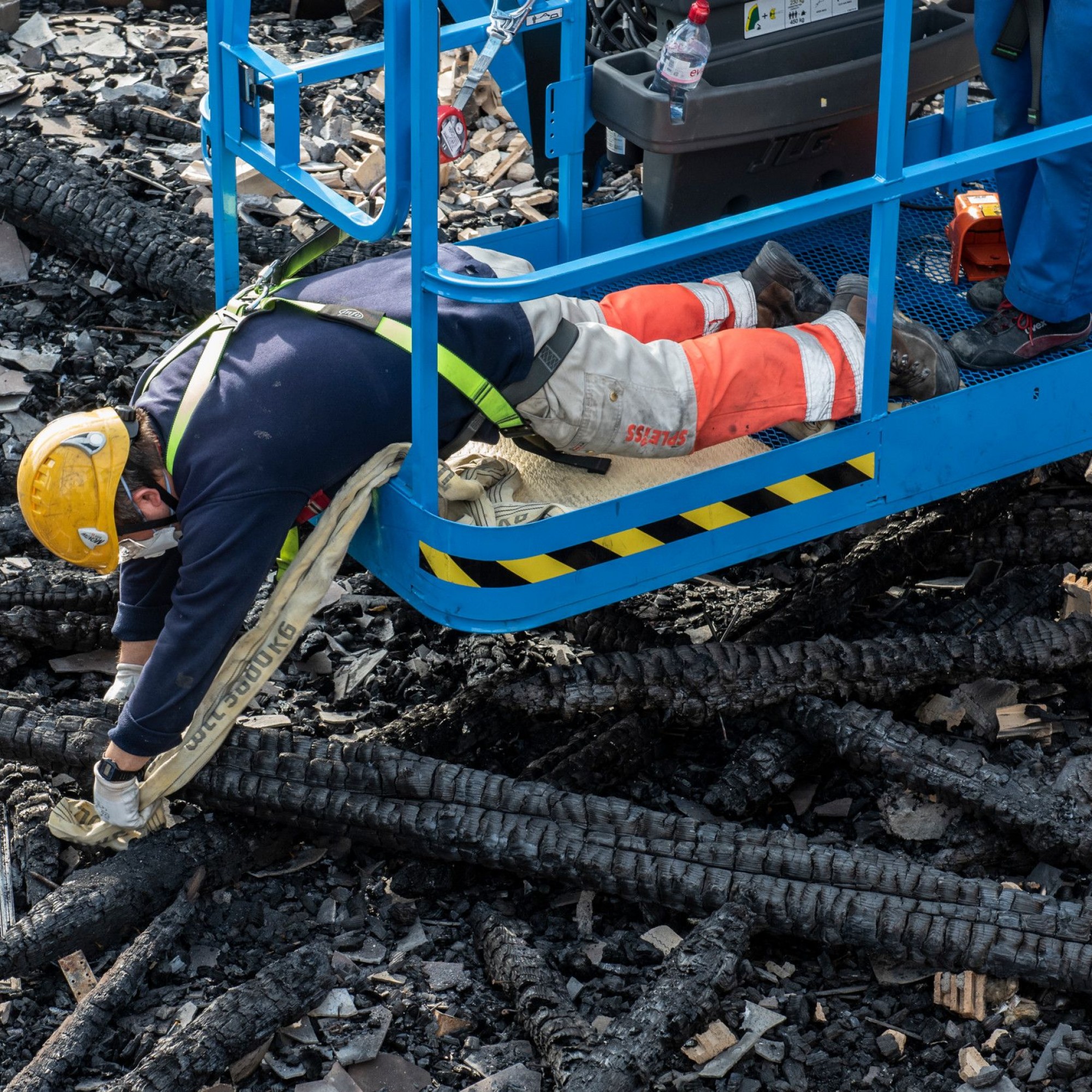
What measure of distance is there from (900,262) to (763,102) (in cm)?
84

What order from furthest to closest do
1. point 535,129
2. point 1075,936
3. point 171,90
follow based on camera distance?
1. point 171,90
2. point 535,129
3. point 1075,936

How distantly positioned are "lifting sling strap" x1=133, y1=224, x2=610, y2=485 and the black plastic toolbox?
0.96 m

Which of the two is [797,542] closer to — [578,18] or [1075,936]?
[1075,936]

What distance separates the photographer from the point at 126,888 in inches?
157

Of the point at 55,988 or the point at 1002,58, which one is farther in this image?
the point at 1002,58

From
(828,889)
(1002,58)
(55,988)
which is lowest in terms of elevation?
(55,988)

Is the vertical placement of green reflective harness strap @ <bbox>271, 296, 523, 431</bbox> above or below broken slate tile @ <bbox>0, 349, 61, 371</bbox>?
above

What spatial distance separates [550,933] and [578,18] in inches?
106

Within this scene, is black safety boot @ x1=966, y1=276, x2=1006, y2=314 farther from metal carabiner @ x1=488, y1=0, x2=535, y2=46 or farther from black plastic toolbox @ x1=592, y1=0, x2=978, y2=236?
metal carabiner @ x1=488, y1=0, x2=535, y2=46

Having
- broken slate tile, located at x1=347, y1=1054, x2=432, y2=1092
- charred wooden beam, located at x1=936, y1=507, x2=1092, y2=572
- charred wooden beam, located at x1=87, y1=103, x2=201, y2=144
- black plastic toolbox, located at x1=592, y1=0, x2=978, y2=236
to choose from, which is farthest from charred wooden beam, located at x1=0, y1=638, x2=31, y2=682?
charred wooden beam, located at x1=87, y1=103, x2=201, y2=144

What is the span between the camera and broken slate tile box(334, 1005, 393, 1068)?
3.73 meters

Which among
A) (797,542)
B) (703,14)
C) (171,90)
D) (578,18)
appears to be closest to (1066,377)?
(797,542)

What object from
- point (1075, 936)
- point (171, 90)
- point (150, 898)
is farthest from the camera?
point (171, 90)

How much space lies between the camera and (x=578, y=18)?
447cm
